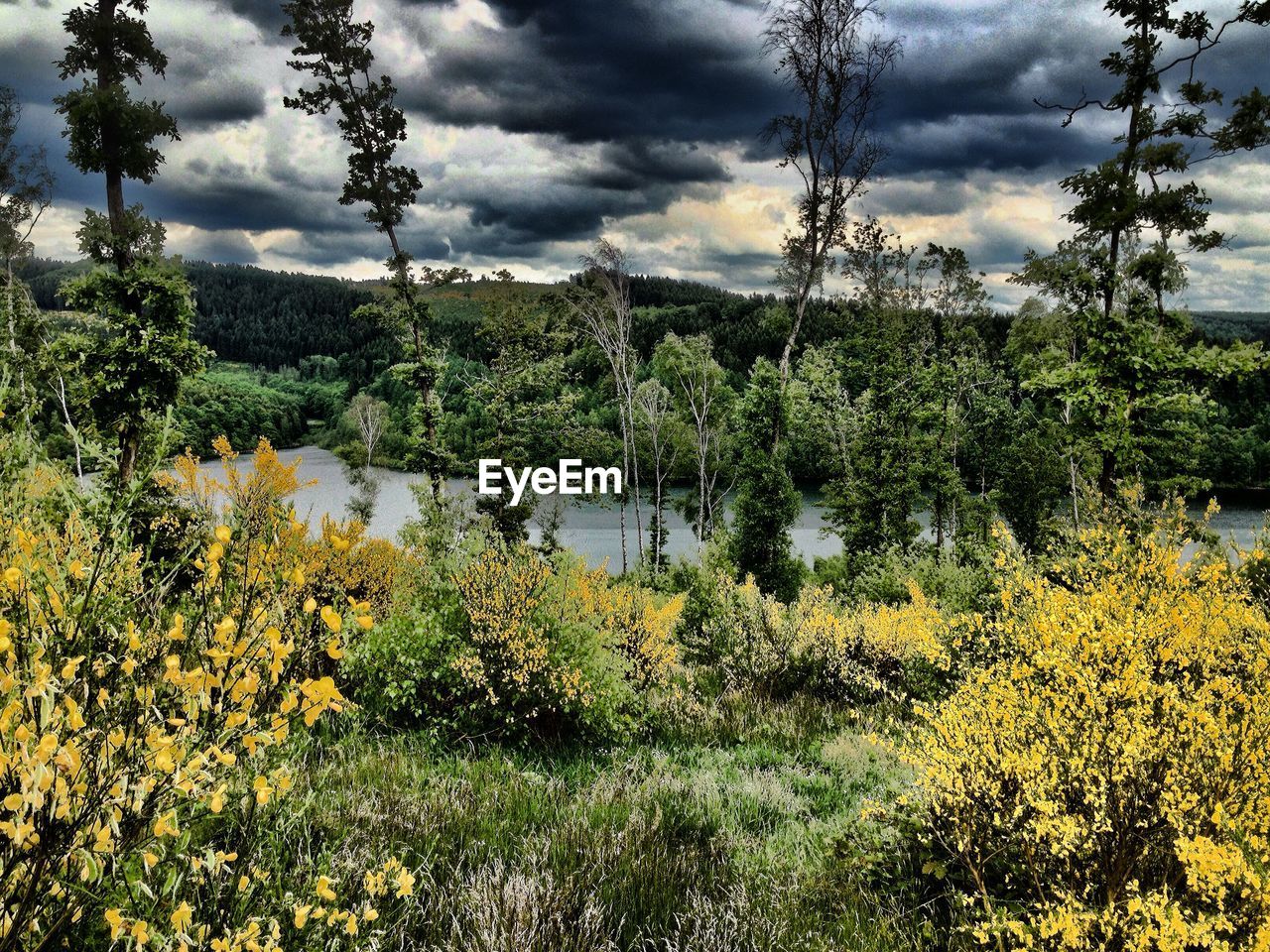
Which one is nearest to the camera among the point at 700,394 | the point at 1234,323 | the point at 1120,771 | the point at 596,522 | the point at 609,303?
the point at 1120,771

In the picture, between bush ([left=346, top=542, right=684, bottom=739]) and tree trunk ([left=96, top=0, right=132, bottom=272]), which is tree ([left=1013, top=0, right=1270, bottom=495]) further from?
tree trunk ([left=96, top=0, right=132, bottom=272])

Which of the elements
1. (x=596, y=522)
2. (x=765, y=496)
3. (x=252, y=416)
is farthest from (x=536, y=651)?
(x=252, y=416)

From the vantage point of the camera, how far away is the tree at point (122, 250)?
42.5 ft

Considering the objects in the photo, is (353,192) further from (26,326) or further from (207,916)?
(207,916)

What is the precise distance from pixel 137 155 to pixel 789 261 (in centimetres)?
1622

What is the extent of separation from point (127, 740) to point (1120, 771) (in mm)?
3493

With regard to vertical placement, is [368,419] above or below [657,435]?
above

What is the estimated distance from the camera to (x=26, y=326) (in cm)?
2061

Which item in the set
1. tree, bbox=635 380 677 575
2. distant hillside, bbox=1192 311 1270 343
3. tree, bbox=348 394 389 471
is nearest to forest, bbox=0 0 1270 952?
tree, bbox=635 380 677 575

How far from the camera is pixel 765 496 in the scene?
21828 mm

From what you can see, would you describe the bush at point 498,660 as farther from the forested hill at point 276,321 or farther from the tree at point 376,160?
the forested hill at point 276,321

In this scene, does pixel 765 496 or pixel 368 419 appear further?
pixel 368 419

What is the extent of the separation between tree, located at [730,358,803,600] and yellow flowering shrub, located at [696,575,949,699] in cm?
1121

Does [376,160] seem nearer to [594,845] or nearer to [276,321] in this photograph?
[594,845]
